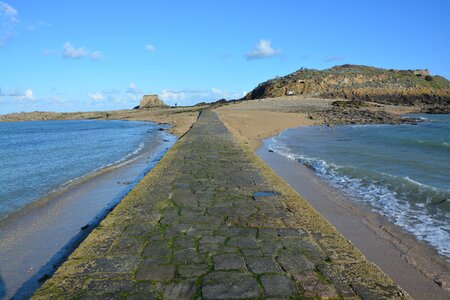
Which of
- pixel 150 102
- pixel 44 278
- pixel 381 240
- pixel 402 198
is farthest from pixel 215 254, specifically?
pixel 150 102

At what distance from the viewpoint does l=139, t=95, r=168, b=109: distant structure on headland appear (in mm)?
83881

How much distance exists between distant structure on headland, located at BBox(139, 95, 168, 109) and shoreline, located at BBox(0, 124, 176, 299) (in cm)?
7490

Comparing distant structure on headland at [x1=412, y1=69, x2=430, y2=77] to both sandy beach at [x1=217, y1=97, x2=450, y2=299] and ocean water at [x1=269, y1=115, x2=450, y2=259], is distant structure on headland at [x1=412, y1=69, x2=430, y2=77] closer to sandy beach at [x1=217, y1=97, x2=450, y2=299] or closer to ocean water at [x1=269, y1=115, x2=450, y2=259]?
ocean water at [x1=269, y1=115, x2=450, y2=259]

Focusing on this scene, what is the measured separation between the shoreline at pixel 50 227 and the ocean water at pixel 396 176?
486 cm

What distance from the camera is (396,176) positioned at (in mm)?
9375

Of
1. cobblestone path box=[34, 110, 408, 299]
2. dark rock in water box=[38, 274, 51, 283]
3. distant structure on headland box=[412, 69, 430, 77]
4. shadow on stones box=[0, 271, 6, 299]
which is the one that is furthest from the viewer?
distant structure on headland box=[412, 69, 430, 77]

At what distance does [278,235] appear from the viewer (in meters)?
3.86

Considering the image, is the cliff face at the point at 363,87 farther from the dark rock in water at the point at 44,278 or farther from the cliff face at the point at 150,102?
the dark rock in water at the point at 44,278

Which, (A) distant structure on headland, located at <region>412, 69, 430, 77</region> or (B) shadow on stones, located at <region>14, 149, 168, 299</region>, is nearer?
(B) shadow on stones, located at <region>14, 149, 168, 299</region>

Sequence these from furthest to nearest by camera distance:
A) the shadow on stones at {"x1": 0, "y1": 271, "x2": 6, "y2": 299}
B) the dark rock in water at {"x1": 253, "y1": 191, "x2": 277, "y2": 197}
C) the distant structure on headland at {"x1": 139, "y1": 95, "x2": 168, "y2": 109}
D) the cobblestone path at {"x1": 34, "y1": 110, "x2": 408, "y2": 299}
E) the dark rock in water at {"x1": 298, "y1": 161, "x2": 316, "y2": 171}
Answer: the distant structure on headland at {"x1": 139, "y1": 95, "x2": 168, "y2": 109} < the dark rock in water at {"x1": 298, "y1": 161, "x2": 316, "y2": 171} < the dark rock in water at {"x1": 253, "y1": 191, "x2": 277, "y2": 197} < the shadow on stones at {"x1": 0, "y1": 271, "x2": 6, "y2": 299} < the cobblestone path at {"x1": 34, "y1": 110, "x2": 408, "y2": 299}

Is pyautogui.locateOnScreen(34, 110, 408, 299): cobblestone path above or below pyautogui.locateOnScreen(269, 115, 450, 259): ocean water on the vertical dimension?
above

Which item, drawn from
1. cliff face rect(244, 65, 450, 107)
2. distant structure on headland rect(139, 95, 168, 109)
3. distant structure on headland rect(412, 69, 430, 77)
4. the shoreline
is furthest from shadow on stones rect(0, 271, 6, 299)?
distant structure on headland rect(139, 95, 168, 109)

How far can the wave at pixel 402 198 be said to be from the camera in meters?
5.52

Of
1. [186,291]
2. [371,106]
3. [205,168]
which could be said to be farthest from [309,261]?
[371,106]
